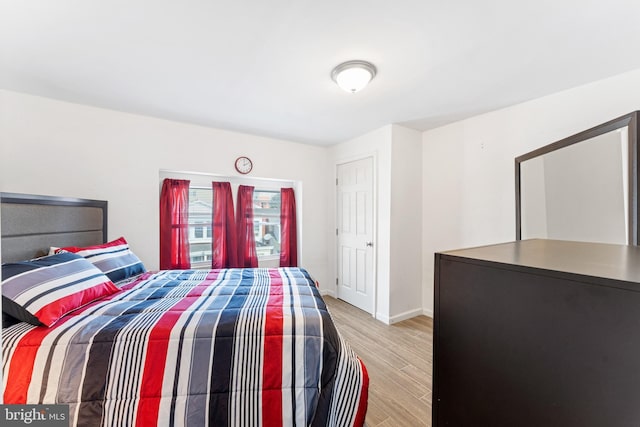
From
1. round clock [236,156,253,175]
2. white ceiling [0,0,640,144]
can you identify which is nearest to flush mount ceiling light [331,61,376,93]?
white ceiling [0,0,640,144]

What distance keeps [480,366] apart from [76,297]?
1990 millimetres

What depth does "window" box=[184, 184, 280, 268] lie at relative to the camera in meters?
3.25

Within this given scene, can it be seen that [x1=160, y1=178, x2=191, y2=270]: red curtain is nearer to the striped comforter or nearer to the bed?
the bed

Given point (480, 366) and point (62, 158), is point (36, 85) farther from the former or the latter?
point (480, 366)

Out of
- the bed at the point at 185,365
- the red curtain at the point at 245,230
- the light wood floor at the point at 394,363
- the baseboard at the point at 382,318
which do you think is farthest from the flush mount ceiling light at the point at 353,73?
the baseboard at the point at 382,318

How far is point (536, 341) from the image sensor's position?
628 millimetres

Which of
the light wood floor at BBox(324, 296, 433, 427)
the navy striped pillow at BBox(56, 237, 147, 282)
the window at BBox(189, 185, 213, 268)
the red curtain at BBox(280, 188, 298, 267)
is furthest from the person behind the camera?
the red curtain at BBox(280, 188, 298, 267)

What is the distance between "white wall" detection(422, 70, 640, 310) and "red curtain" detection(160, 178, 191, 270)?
9.65 feet

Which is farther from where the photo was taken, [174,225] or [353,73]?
[174,225]

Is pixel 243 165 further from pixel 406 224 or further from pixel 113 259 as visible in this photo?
pixel 406 224

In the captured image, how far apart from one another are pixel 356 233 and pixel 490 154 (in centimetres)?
175

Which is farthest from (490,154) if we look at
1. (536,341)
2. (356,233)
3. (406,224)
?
(536,341)

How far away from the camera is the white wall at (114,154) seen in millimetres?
2182

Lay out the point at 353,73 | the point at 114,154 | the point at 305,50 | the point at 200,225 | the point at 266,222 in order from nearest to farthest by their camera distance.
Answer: the point at 305,50 → the point at 353,73 → the point at 114,154 → the point at 200,225 → the point at 266,222
